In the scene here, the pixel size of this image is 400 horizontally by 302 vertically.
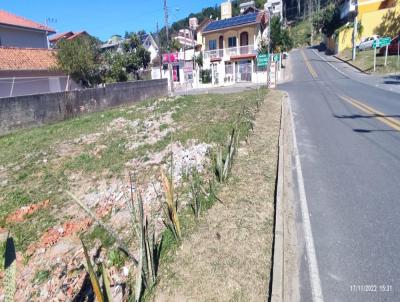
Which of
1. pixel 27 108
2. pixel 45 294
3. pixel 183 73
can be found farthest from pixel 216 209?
pixel 183 73

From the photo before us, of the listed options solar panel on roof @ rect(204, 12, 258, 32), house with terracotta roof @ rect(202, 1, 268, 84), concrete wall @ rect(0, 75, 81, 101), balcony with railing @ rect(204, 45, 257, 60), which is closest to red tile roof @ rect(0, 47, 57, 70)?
concrete wall @ rect(0, 75, 81, 101)

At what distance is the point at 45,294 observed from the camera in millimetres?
3492

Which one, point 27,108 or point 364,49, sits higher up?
point 364,49

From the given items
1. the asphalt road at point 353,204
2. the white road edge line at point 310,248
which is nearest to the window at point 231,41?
the asphalt road at point 353,204

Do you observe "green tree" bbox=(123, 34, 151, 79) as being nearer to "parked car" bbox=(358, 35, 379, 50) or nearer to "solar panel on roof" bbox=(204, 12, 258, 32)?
"solar panel on roof" bbox=(204, 12, 258, 32)

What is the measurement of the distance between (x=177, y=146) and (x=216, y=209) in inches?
150

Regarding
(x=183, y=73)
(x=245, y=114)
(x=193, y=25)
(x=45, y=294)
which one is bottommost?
(x=45, y=294)

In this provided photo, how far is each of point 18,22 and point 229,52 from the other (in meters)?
24.0

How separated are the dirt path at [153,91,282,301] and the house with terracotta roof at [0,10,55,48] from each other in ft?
91.2

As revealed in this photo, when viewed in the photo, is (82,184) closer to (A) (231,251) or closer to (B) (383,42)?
(A) (231,251)

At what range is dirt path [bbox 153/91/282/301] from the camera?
10.4 feet

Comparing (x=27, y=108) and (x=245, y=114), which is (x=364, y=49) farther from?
(x=27, y=108)

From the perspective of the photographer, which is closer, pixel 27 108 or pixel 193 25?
pixel 27 108

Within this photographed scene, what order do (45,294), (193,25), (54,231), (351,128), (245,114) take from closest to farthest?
(45,294), (54,231), (351,128), (245,114), (193,25)
